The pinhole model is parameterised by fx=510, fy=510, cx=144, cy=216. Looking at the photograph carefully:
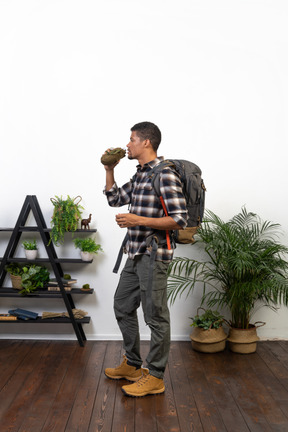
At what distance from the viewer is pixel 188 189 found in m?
2.92

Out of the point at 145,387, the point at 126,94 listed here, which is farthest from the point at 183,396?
the point at 126,94

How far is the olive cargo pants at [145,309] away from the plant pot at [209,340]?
28.2 inches

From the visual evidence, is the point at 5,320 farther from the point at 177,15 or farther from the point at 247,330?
the point at 177,15

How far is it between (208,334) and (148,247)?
1.21 meters

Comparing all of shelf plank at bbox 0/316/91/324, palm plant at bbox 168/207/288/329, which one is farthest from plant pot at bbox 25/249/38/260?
palm plant at bbox 168/207/288/329

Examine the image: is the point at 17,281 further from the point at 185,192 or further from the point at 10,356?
the point at 185,192

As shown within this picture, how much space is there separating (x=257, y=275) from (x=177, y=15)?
2137 millimetres

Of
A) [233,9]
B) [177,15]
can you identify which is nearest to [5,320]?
[177,15]

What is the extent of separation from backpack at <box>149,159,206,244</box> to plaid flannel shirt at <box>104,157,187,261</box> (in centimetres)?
5

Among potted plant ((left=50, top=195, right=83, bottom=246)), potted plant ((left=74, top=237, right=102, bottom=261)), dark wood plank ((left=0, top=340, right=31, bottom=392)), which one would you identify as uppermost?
potted plant ((left=50, top=195, right=83, bottom=246))

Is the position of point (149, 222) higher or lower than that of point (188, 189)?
lower

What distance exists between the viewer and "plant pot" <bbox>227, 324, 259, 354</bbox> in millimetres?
3832

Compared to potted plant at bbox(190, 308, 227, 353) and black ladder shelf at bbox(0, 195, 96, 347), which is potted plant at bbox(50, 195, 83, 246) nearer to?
black ladder shelf at bbox(0, 195, 96, 347)

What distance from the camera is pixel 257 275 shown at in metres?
3.83
